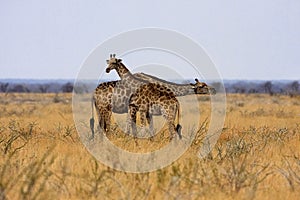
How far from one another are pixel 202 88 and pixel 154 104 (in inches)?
38.6

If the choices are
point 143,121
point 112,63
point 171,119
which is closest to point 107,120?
point 143,121

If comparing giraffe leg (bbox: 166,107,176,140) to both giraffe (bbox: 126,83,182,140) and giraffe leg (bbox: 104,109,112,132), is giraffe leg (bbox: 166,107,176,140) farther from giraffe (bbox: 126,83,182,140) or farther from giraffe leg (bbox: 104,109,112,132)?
giraffe leg (bbox: 104,109,112,132)

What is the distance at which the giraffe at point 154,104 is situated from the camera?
1061cm

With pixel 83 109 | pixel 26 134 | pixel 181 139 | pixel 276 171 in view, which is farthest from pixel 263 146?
pixel 83 109

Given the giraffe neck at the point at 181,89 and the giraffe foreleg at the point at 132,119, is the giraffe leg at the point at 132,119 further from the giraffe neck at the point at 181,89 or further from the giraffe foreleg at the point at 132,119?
the giraffe neck at the point at 181,89

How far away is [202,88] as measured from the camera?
11289mm

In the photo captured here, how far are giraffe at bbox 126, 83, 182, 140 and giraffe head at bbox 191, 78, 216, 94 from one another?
503mm

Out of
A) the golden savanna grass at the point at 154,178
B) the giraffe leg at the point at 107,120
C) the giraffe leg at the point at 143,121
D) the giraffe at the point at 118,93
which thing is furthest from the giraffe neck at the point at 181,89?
the golden savanna grass at the point at 154,178

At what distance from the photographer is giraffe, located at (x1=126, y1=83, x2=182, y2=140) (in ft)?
34.8

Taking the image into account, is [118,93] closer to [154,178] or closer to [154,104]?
[154,104]

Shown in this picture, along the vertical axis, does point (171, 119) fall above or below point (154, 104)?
below

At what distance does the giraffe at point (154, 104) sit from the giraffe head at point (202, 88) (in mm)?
503

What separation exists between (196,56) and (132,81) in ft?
6.11

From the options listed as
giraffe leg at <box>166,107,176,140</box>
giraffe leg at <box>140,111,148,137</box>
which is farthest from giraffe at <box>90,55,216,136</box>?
giraffe leg at <box>166,107,176,140</box>
